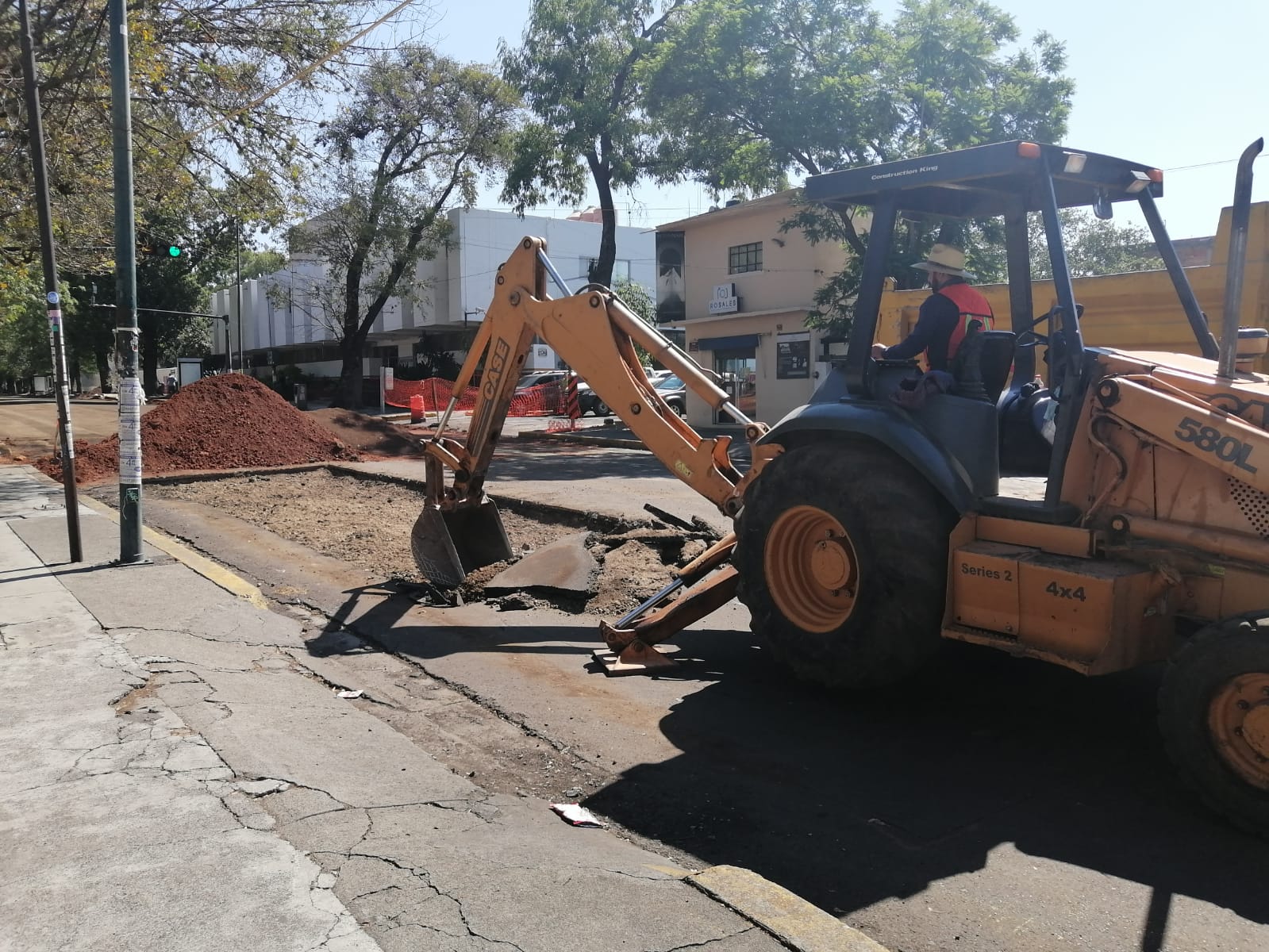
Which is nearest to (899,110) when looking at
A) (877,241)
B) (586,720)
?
(877,241)

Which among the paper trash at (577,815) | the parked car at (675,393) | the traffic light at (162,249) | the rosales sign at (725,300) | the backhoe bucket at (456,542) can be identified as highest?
the rosales sign at (725,300)

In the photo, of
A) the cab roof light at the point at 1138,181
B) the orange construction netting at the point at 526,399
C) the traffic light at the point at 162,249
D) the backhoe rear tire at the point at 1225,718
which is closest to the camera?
the backhoe rear tire at the point at 1225,718

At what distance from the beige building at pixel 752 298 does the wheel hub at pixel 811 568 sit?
73.6 feet

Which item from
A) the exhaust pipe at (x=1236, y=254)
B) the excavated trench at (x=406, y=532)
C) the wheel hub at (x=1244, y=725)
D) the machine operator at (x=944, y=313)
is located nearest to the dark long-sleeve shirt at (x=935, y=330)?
the machine operator at (x=944, y=313)

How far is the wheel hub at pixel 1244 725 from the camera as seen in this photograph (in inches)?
148

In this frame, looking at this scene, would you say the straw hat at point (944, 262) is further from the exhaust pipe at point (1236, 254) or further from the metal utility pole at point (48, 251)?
the metal utility pole at point (48, 251)

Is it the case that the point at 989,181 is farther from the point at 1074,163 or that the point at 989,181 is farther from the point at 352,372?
the point at 352,372

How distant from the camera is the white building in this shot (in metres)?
46.0

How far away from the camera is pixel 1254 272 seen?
1263cm

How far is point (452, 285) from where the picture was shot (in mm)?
47062

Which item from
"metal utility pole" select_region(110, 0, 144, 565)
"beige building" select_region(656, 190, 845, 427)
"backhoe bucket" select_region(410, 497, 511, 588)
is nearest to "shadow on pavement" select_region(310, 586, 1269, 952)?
"backhoe bucket" select_region(410, 497, 511, 588)

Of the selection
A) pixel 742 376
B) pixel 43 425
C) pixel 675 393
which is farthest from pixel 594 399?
pixel 43 425

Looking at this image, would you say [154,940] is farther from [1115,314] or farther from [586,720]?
[1115,314]

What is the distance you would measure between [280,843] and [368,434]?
19.2 meters
